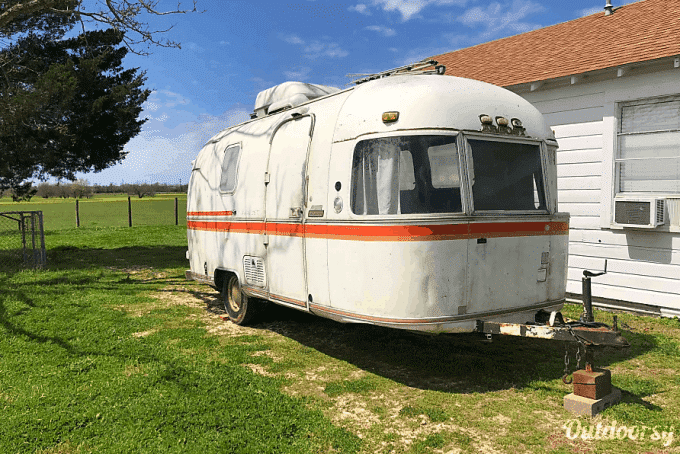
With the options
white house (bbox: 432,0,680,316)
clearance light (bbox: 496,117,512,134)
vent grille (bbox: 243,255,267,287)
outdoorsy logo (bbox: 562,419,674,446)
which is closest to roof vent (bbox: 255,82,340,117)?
vent grille (bbox: 243,255,267,287)

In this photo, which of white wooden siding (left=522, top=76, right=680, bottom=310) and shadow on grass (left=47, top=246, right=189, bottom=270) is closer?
white wooden siding (left=522, top=76, right=680, bottom=310)

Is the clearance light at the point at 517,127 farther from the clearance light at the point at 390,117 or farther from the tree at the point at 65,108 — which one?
the tree at the point at 65,108

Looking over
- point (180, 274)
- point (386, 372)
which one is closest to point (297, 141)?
point (386, 372)

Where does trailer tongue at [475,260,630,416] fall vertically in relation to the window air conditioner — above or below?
below

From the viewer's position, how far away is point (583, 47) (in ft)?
31.5

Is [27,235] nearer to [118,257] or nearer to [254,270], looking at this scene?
[118,257]

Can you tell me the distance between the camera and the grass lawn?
4.17 meters

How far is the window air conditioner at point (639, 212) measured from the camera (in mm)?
7820

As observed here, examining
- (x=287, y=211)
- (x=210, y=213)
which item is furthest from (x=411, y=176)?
(x=210, y=213)

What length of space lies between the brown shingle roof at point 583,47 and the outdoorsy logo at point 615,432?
5956mm

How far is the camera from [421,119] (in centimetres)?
505

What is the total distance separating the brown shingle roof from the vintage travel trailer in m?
3.87

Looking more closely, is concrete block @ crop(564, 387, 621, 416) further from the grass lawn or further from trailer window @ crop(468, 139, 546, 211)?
trailer window @ crop(468, 139, 546, 211)

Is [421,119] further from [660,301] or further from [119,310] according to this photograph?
[119,310]
